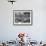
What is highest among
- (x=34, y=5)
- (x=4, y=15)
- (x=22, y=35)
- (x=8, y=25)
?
(x=34, y=5)

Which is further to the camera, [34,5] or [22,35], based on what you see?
[34,5]

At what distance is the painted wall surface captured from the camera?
5.09 m

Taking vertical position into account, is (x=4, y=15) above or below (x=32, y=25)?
above

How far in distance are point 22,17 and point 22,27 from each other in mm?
389

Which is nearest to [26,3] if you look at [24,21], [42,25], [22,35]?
[24,21]

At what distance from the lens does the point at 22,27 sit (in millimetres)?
5113

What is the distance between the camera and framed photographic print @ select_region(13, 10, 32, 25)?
5094 millimetres

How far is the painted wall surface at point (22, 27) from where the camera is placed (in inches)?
200

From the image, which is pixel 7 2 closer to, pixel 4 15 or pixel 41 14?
pixel 4 15

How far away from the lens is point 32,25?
16.7 feet

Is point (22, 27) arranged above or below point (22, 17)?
below

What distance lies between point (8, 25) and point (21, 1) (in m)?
1.06

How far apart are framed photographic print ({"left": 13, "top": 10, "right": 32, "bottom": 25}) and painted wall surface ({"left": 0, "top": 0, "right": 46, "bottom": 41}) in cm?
12

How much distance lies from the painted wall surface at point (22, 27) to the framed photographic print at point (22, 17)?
0.38 ft
